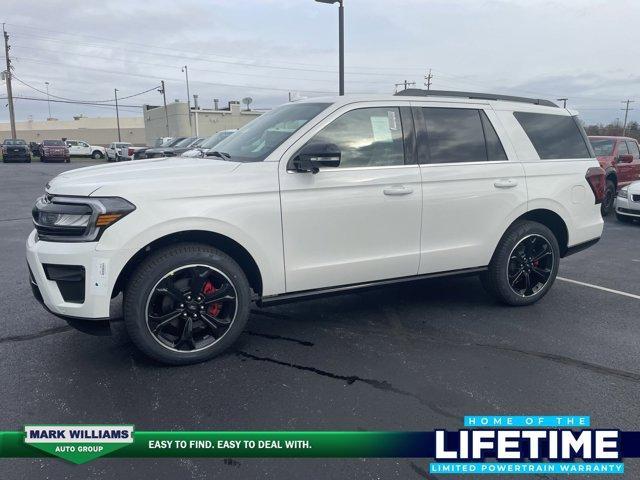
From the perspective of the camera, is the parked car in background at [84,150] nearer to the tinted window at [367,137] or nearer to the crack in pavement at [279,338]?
the crack in pavement at [279,338]

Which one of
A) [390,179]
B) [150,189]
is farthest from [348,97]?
[150,189]

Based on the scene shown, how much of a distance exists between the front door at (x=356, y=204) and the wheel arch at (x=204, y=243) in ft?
0.87

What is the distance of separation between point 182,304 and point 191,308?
7 cm

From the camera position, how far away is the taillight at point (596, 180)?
5.14 m

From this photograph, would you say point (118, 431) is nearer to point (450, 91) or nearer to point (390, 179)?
point (390, 179)

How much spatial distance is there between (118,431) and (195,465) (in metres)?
0.51

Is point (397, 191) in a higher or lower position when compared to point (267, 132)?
lower

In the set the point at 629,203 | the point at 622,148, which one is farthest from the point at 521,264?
the point at 622,148

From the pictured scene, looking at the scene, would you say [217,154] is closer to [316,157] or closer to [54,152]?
[316,157]

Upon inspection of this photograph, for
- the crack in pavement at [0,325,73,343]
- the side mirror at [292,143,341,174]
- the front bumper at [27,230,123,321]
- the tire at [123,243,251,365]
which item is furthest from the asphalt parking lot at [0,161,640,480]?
the side mirror at [292,143,341,174]

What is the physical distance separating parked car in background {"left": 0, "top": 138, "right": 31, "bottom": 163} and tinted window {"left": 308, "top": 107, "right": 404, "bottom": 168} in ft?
119

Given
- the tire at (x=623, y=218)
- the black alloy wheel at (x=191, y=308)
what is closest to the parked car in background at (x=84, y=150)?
the tire at (x=623, y=218)

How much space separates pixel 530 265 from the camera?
4.95 meters

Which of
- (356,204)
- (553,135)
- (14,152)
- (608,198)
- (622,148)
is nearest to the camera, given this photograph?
(356,204)
